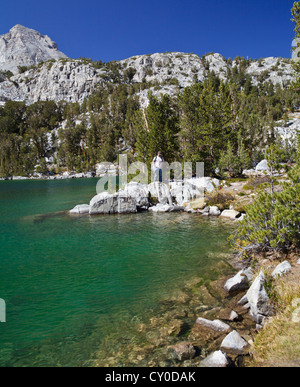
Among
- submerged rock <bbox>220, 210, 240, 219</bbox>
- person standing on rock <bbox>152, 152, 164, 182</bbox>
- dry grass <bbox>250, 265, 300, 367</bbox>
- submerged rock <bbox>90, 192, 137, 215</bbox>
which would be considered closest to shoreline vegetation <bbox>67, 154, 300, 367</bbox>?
dry grass <bbox>250, 265, 300, 367</bbox>

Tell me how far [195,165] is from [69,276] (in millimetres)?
25913

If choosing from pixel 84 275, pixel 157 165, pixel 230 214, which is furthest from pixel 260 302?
pixel 157 165

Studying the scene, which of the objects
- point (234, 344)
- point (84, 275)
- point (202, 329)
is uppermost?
point (234, 344)

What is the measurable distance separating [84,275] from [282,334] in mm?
8078

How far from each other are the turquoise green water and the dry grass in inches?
146

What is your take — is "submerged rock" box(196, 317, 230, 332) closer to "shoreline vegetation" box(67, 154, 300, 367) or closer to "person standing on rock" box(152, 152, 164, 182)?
"shoreline vegetation" box(67, 154, 300, 367)

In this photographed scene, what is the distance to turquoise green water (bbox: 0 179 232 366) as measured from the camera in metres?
6.57

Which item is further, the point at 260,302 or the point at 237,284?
the point at 237,284

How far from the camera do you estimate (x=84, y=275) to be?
35.0ft

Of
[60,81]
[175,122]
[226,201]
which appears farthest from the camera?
[60,81]

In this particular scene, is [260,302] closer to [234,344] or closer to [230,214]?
[234,344]
